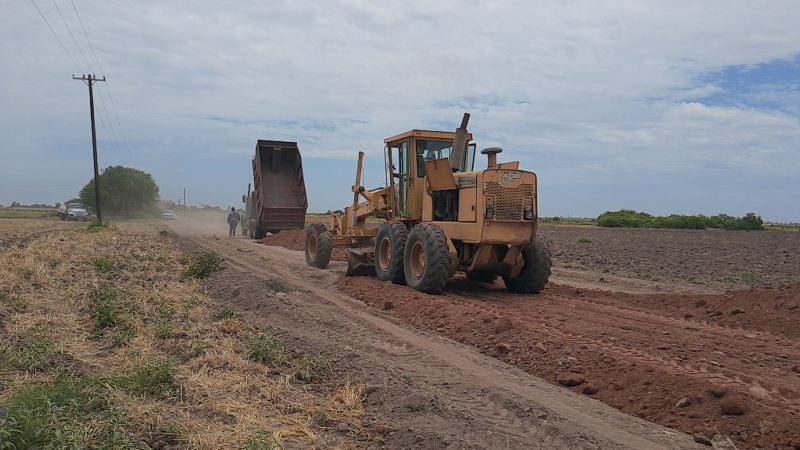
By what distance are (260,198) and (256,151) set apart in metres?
2.09

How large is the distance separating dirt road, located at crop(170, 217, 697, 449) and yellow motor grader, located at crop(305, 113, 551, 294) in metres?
1.98

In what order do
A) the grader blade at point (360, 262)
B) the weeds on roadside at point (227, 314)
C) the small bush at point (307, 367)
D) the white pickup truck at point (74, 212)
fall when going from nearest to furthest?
1. the small bush at point (307, 367)
2. the weeds on roadside at point (227, 314)
3. the grader blade at point (360, 262)
4. the white pickup truck at point (74, 212)

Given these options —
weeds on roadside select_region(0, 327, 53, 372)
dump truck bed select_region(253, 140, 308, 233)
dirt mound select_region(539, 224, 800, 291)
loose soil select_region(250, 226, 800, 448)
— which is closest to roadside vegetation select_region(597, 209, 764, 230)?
dirt mound select_region(539, 224, 800, 291)

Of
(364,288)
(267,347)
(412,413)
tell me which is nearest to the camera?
(412,413)

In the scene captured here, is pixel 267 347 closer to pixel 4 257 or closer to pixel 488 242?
pixel 488 242

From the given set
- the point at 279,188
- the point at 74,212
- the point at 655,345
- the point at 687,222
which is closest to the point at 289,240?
the point at 279,188

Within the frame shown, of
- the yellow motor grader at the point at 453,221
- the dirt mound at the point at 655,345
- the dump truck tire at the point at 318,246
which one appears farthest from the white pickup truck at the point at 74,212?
the dirt mound at the point at 655,345

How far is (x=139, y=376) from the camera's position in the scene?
5312 mm

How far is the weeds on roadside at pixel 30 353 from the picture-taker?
577 centimetres

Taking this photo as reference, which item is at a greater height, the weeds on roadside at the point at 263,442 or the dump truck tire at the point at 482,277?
the dump truck tire at the point at 482,277

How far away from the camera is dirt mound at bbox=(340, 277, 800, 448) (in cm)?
518

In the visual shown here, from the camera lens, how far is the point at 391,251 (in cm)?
1228

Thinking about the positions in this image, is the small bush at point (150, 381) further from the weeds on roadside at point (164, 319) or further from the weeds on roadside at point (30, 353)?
the weeds on roadside at point (164, 319)

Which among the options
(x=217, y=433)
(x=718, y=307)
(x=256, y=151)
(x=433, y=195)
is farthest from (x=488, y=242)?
(x=256, y=151)
